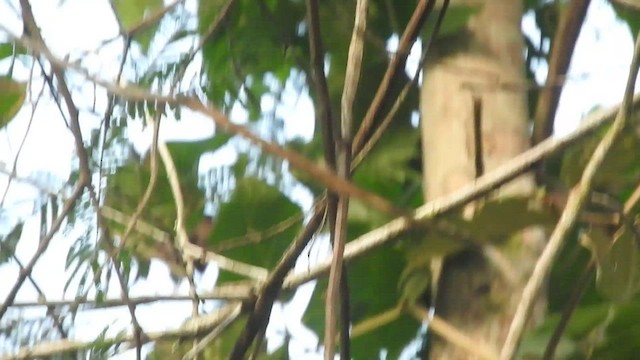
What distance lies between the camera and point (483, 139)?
0.44 m

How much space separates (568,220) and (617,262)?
7 centimetres

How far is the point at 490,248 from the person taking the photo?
1.33ft

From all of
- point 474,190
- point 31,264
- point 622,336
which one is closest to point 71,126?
point 31,264

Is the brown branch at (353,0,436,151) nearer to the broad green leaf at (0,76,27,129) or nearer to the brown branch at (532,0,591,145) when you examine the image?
the brown branch at (532,0,591,145)

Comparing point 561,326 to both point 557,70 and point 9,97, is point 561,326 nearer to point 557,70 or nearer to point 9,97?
point 557,70

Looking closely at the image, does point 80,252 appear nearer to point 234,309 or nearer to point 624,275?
point 234,309

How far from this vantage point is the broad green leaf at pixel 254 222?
54cm

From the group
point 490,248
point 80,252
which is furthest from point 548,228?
point 80,252

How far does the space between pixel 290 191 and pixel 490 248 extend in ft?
0.66

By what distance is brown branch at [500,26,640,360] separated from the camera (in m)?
0.30

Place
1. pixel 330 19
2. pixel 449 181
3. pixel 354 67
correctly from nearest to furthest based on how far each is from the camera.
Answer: pixel 354 67
pixel 449 181
pixel 330 19

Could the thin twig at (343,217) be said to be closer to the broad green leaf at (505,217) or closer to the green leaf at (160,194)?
the broad green leaf at (505,217)

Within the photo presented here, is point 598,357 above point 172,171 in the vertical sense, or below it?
below

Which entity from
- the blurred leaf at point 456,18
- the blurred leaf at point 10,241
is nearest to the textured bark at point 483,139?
the blurred leaf at point 456,18
